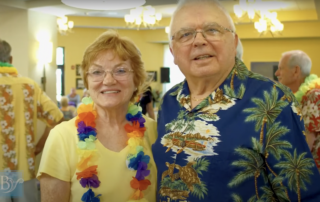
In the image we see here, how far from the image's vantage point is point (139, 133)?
1.73m

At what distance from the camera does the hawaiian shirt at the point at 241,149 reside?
118 cm

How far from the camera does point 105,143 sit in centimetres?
166

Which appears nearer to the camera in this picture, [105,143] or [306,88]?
[105,143]

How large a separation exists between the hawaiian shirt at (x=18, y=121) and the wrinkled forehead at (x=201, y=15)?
1.82m

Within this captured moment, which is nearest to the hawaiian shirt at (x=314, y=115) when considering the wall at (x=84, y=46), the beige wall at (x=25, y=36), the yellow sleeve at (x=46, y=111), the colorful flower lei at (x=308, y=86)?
the colorful flower lei at (x=308, y=86)

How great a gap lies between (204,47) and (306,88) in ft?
6.26

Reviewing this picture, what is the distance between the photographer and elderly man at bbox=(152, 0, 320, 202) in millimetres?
1189

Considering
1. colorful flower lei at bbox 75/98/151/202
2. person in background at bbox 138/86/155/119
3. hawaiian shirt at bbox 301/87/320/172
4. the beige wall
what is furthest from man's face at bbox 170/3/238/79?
the beige wall

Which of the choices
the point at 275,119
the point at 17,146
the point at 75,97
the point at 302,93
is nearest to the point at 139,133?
the point at 275,119

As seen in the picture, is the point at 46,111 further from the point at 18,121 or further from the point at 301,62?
the point at 301,62

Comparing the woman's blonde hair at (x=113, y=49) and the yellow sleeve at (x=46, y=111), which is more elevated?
the woman's blonde hair at (x=113, y=49)

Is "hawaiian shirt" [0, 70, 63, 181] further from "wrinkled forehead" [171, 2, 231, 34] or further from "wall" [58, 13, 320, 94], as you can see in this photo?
"wall" [58, 13, 320, 94]

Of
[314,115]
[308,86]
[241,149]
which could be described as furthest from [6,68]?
[308,86]

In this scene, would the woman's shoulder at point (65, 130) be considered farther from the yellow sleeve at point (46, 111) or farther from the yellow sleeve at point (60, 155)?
the yellow sleeve at point (46, 111)
